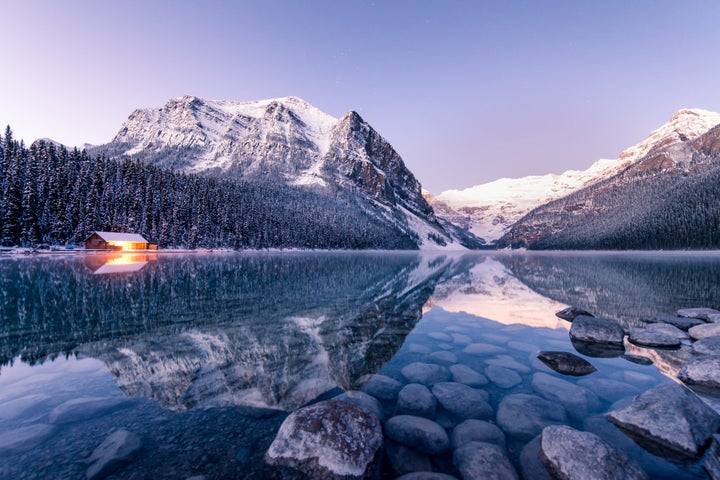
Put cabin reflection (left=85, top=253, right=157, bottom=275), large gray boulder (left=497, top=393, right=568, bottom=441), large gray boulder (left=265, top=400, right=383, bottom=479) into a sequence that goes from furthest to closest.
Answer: cabin reflection (left=85, top=253, right=157, bottom=275) < large gray boulder (left=497, top=393, right=568, bottom=441) < large gray boulder (left=265, top=400, right=383, bottom=479)

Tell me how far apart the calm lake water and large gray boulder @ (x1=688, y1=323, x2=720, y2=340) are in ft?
9.09

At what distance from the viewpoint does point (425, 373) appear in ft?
29.5

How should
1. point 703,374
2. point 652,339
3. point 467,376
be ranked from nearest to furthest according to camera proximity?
point 703,374
point 467,376
point 652,339

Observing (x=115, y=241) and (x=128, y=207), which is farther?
(x=128, y=207)

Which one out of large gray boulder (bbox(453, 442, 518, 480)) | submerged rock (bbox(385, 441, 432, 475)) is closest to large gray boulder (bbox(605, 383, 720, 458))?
large gray boulder (bbox(453, 442, 518, 480))

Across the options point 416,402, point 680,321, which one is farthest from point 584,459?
point 680,321

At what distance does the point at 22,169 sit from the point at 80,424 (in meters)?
84.2

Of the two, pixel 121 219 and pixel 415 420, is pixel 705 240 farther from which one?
pixel 121 219

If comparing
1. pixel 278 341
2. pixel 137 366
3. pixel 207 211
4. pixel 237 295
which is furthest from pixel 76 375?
pixel 207 211

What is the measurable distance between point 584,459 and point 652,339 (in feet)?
35.3

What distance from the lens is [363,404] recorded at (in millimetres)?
6965

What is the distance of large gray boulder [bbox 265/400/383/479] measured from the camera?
4.64 meters

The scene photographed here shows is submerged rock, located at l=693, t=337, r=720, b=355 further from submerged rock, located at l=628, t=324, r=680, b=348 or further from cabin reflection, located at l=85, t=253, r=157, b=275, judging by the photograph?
cabin reflection, located at l=85, t=253, r=157, b=275

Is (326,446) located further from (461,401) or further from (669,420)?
(669,420)
